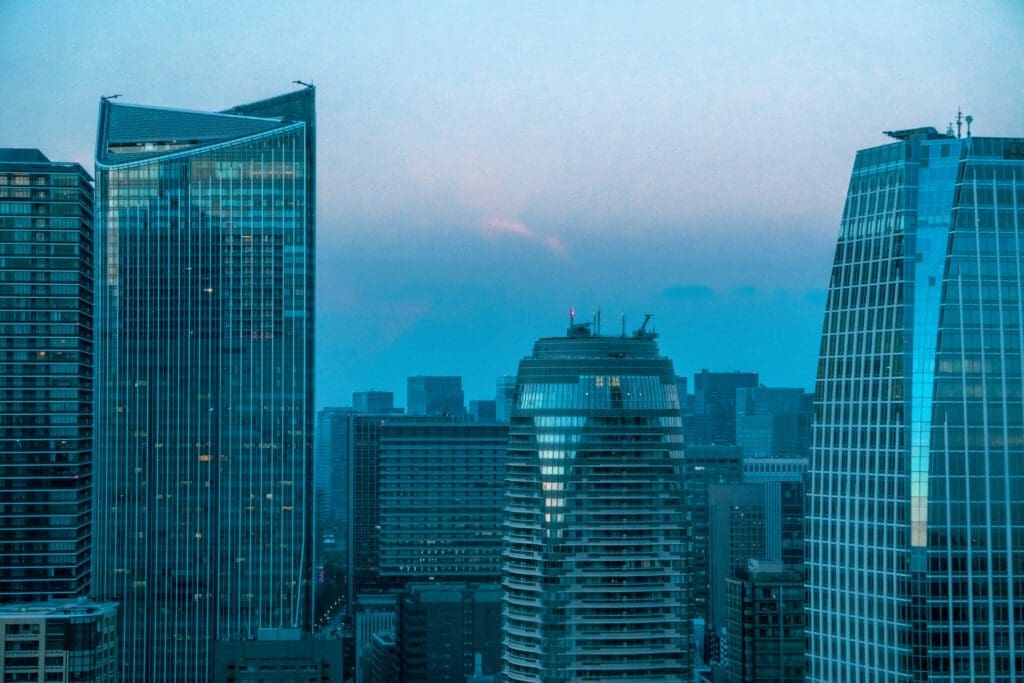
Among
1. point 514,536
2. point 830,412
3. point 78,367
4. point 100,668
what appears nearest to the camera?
point 830,412

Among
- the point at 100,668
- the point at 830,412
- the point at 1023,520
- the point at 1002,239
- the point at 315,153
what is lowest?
the point at 100,668

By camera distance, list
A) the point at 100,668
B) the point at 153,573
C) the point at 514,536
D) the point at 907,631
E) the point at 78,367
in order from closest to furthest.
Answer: the point at 907,631 < the point at 100,668 < the point at 514,536 < the point at 78,367 < the point at 153,573

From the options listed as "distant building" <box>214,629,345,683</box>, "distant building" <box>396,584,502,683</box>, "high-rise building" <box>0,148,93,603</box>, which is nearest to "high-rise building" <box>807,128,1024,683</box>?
"distant building" <box>214,629,345,683</box>

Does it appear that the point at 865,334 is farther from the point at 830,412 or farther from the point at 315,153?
the point at 315,153

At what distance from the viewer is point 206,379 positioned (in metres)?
172

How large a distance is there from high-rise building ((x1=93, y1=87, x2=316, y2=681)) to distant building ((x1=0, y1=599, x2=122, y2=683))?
57875 mm

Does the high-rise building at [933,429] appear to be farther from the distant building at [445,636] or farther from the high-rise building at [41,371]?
the distant building at [445,636]

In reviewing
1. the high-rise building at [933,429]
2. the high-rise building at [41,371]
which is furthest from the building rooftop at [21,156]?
the high-rise building at [933,429]

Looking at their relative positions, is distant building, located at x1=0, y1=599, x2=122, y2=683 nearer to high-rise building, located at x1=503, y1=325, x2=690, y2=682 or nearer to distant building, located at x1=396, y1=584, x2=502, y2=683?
high-rise building, located at x1=503, y1=325, x2=690, y2=682

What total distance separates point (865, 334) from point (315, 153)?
3776 inches

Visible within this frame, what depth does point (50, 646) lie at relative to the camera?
359 feet

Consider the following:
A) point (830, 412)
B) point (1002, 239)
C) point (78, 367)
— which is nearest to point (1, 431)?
point (78, 367)

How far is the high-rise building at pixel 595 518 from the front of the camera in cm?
13688

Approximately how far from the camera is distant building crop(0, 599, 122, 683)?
109 meters
